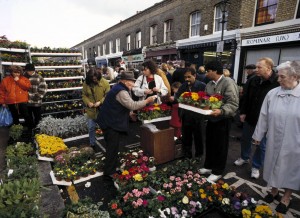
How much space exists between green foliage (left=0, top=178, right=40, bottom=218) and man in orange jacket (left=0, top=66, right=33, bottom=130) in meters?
4.52

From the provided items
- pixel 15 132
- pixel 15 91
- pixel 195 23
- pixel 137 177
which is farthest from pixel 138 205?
pixel 195 23

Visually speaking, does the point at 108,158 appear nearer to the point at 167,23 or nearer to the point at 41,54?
the point at 41,54

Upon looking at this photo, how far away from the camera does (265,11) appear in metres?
10.7

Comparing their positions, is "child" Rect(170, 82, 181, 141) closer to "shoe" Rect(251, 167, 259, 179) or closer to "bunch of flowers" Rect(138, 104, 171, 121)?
"bunch of flowers" Rect(138, 104, 171, 121)

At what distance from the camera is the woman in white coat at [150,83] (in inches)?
184

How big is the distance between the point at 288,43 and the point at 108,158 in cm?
1025

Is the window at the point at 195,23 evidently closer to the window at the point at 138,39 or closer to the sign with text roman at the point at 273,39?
the sign with text roman at the point at 273,39

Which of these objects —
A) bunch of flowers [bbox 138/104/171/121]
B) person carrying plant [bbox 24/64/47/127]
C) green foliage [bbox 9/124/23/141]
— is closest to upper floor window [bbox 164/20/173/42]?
person carrying plant [bbox 24/64/47/127]

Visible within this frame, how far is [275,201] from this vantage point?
3.40m

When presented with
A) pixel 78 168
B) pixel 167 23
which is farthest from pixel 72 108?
pixel 167 23

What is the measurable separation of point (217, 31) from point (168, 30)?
598 cm

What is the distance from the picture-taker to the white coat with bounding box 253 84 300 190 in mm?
2867

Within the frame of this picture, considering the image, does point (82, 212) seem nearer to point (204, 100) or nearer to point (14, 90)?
point (204, 100)

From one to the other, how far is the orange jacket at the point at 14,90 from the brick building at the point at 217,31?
16.9ft
